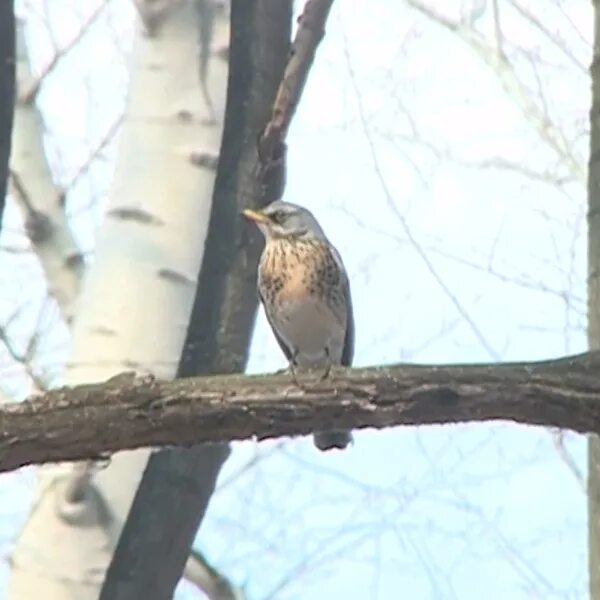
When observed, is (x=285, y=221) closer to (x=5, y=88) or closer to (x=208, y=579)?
(x=5, y=88)

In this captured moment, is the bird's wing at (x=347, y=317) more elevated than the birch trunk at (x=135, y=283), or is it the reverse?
the bird's wing at (x=347, y=317)

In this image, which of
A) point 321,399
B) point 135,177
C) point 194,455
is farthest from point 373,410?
point 135,177

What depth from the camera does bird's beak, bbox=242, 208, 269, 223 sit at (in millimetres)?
2506

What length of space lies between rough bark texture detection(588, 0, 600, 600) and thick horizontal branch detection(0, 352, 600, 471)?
1.60 ft

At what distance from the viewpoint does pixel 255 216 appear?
8.30ft

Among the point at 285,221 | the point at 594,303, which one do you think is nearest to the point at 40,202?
the point at 285,221

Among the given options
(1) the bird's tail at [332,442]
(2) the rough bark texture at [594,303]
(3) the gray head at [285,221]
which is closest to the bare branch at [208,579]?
(3) the gray head at [285,221]

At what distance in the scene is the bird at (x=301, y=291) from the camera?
108 inches

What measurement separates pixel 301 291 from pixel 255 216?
26 cm

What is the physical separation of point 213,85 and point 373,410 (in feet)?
3.16

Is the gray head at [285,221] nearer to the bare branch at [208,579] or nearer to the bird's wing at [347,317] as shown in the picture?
the bird's wing at [347,317]

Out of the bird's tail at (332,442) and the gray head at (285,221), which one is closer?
the bird's tail at (332,442)

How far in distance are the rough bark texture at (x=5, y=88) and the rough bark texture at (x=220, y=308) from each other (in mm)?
379

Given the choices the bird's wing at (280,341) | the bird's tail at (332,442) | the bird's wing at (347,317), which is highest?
the bird's wing at (347,317)
